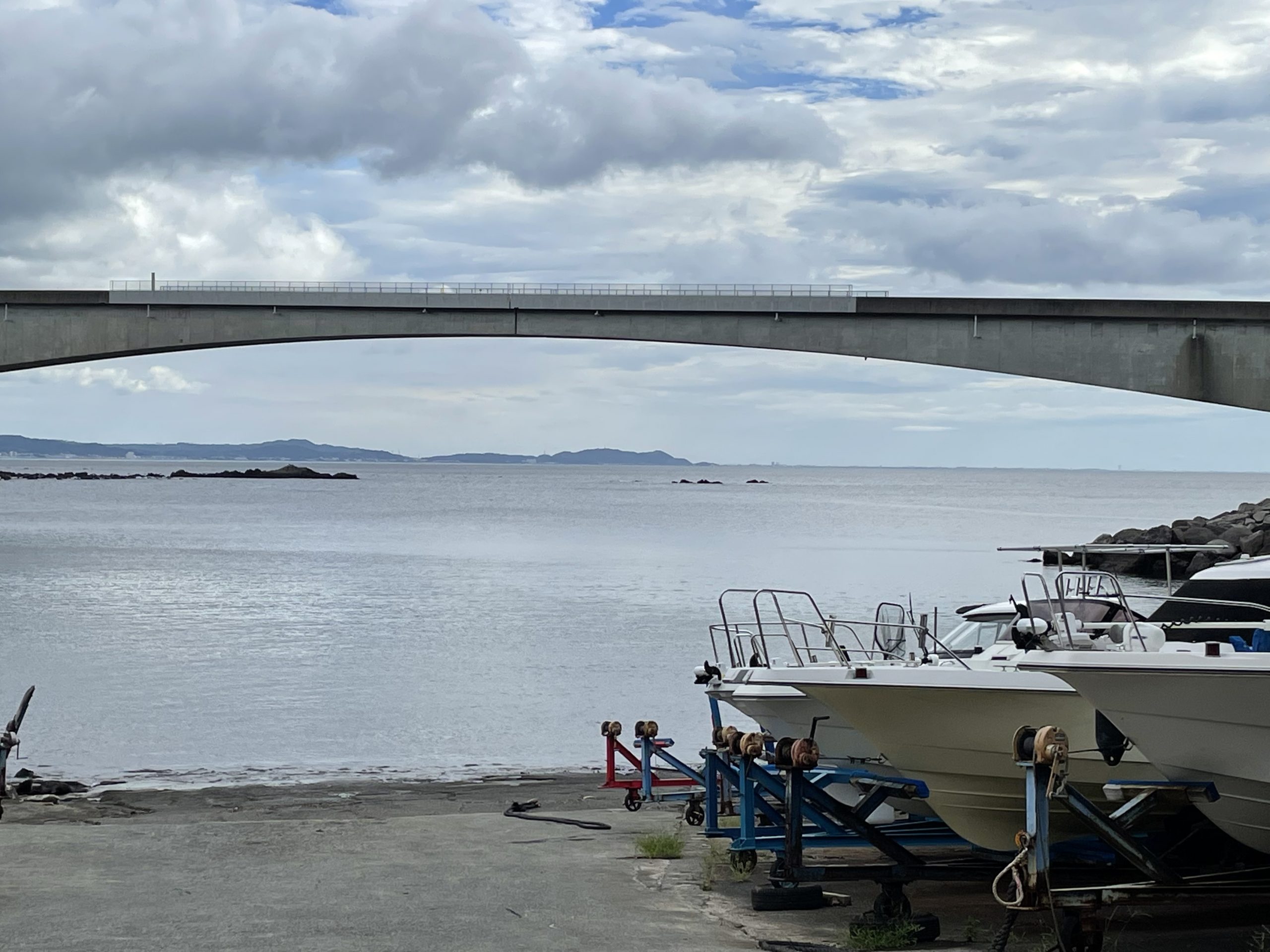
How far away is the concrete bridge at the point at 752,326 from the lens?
38.5 metres

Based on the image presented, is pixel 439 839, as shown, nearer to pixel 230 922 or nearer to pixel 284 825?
pixel 284 825

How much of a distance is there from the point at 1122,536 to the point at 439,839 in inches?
2194

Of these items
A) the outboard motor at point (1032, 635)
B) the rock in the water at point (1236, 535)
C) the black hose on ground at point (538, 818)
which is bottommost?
the black hose on ground at point (538, 818)

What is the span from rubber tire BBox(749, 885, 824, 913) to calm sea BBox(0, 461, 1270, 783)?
31.7 ft

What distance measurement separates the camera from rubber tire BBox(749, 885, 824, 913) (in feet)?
33.8

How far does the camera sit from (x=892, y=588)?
2036 inches

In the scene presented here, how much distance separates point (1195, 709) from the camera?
8562 mm

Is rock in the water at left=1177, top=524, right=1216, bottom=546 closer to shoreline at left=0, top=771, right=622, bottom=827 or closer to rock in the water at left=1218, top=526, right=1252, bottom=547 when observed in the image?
rock in the water at left=1218, top=526, right=1252, bottom=547

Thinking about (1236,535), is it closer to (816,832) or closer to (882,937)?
(816,832)

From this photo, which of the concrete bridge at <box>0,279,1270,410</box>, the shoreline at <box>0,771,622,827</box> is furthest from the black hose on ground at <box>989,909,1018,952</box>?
the concrete bridge at <box>0,279,1270,410</box>

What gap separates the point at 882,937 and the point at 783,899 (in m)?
1.17

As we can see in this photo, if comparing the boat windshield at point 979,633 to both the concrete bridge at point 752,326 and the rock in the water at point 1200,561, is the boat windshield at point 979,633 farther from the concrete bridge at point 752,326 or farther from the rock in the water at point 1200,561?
the rock in the water at point 1200,561

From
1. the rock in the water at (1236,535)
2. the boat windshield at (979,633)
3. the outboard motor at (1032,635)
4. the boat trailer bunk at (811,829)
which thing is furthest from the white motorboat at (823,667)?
the rock in the water at (1236,535)

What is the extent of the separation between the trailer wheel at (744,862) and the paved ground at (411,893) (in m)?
0.09
